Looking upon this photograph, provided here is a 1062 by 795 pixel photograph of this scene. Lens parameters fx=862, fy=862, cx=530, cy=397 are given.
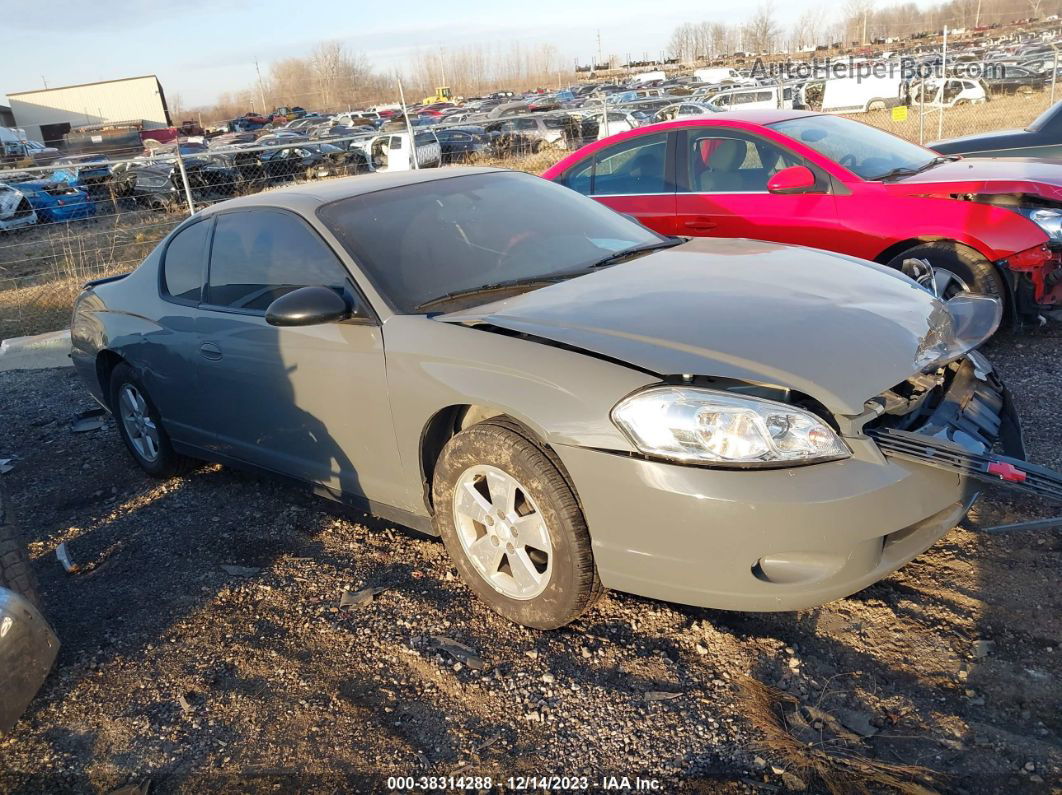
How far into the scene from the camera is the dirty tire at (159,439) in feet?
15.5

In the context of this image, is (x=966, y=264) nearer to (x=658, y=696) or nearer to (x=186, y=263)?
(x=658, y=696)

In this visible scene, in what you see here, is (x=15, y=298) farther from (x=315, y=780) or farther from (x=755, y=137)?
(x=315, y=780)

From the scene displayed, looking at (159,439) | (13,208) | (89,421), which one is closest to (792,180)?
(159,439)

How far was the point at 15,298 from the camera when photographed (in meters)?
10.2

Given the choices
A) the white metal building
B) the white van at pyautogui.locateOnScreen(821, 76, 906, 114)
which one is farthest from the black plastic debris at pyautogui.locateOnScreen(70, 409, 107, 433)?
the white metal building

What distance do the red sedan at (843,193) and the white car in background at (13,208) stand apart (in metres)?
13.7

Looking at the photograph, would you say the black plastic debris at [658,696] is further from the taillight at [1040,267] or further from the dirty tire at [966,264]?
the taillight at [1040,267]

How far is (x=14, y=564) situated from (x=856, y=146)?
5.64m

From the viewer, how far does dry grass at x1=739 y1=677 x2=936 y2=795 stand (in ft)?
7.16

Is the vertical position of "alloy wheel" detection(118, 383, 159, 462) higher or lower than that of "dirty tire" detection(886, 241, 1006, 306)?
lower

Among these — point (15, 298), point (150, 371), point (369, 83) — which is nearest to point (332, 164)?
point (15, 298)

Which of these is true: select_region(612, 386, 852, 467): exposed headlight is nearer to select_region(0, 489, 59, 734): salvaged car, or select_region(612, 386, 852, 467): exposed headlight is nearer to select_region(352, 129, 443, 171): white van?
select_region(0, 489, 59, 734): salvaged car

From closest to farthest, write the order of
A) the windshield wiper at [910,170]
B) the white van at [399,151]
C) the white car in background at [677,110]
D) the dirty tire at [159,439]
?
1. the dirty tire at [159,439]
2. the windshield wiper at [910,170]
3. the white van at [399,151]
4. the white car in background at [677,110]

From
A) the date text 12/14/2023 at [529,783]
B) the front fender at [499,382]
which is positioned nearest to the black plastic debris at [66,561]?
the front fender at [499,382]
